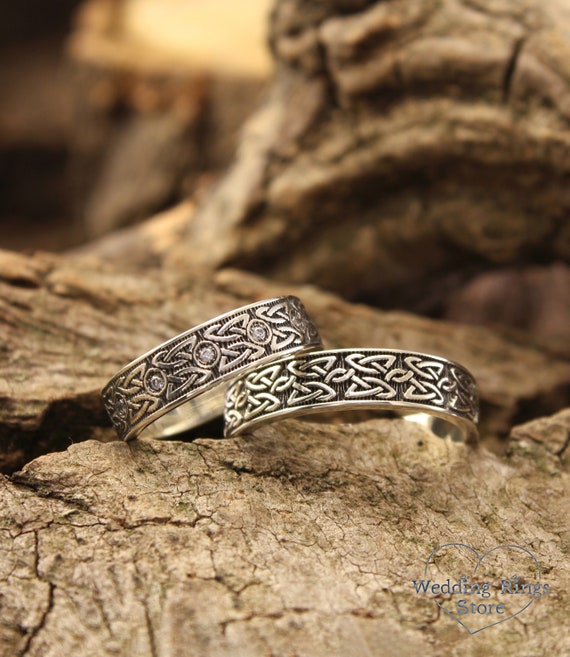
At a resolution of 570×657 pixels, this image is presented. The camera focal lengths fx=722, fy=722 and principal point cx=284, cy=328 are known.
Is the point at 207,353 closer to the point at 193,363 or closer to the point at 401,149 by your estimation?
the point at 193,363

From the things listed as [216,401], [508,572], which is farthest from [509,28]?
[508,572]

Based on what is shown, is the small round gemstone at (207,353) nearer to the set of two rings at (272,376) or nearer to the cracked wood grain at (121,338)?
the set of two rings at (272,376)

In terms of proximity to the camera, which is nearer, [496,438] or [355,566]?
[355,566]

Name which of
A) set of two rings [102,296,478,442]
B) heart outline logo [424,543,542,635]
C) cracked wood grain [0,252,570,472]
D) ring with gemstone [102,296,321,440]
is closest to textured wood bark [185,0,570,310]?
cracked wood grain [0,252,570,472]

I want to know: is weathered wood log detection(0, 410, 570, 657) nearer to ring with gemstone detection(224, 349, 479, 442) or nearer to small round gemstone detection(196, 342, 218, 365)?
ring with gemstone detection(224, 349, 479, 442)

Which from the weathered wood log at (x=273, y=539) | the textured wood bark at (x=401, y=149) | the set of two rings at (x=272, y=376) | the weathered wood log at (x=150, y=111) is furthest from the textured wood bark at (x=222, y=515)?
the weathered wood log at (x=150, y=111)

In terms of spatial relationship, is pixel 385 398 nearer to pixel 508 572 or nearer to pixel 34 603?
pixel 508 572
